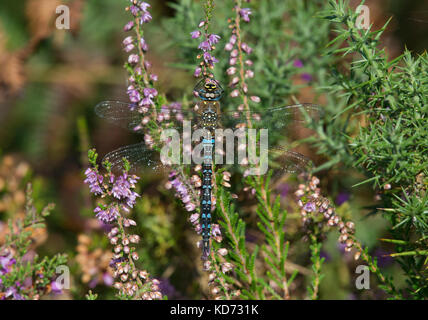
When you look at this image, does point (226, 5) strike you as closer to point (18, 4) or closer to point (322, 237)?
point (322, 237)

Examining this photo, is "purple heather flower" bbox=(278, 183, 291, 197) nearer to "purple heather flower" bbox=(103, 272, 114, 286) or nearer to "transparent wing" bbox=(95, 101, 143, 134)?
"transparent wing" bbox=(95, 101, 143, 134)

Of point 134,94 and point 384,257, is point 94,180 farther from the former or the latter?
point 384,257

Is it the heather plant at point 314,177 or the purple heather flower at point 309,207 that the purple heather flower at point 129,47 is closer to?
the heather plant at point 314,177

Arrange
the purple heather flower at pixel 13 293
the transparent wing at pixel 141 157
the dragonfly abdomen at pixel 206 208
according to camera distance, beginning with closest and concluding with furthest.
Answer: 1. the dragonfly abdomen at pixel 206 208
2. the purple heather flower at pixel 13 293
3. the transparent wing at pixel 141 157

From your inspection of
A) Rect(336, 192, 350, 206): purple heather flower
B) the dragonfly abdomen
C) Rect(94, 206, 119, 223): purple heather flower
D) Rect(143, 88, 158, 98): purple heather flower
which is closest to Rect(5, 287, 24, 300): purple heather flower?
Rect(94, 206, 119, 223): purple heather flower

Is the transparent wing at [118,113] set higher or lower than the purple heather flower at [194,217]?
Answer: higher

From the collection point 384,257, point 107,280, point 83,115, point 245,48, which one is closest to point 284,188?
point 384,257

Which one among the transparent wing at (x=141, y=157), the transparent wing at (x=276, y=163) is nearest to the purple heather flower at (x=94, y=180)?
the transparent wing at (x=141, y=157)

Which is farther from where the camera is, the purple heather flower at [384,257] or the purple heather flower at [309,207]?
the purple heather flower at [384,257]
